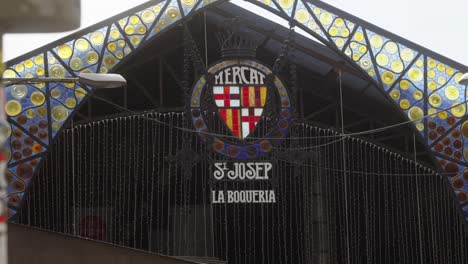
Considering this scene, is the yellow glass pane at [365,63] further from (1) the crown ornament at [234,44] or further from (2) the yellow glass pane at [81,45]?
(2) the yellow glass pane at [81,45]

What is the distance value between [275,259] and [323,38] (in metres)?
5.65

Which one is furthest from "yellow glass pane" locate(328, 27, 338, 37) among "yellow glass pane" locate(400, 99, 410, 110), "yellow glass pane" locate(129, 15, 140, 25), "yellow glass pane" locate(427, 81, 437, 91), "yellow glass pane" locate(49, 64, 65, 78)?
"yellow glass pane" locate(49, 64, 65, 78)

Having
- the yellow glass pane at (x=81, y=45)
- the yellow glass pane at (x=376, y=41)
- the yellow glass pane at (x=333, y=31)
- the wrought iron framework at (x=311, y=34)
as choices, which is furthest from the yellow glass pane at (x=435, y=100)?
the yellow glass pane at (x=81, y=45)

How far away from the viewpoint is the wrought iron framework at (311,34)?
68.0ft

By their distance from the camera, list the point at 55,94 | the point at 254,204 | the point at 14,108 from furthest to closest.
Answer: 1. the point at 254,204
2. the point at 55,94
3. the point at 14,108

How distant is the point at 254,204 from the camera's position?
22.3 m

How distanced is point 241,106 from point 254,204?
2.21 metres

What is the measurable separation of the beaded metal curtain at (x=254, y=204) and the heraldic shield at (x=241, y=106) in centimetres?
78

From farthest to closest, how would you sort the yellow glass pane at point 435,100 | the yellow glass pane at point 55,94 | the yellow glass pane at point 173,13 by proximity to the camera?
the yellow glass pane at point 435,100, the yellow glass pane at point 173,13, the yellow glass pane at point 55,94

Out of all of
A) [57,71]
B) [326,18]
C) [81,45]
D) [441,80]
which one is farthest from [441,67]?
[57,71]

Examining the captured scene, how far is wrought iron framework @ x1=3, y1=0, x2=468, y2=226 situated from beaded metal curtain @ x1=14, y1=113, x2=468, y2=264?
59 cm

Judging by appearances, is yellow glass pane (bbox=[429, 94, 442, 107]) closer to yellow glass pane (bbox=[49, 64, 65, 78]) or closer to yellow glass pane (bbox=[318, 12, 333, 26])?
yellow glass pane (bbox=[318, 12, 333, 26])

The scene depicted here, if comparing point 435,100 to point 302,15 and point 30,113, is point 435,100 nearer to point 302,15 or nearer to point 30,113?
point 302,15

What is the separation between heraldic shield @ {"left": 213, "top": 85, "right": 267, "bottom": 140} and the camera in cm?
2189
